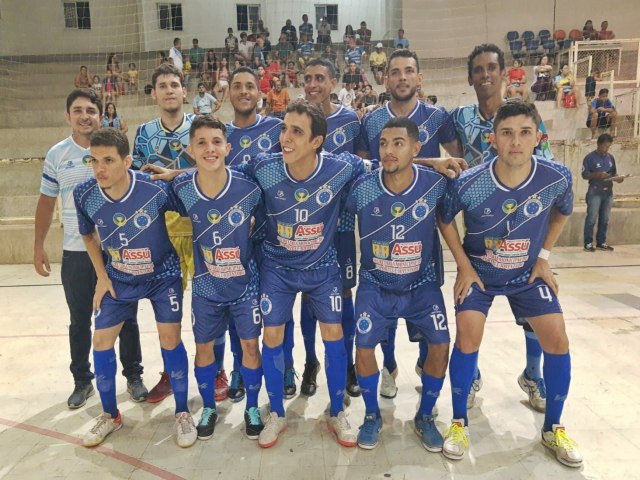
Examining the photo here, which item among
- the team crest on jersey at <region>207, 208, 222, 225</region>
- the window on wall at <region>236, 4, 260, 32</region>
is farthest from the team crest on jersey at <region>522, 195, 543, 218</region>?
the window on wall at <region>236, 4, 260, 32</region>

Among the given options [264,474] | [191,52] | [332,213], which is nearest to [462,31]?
[191,52]

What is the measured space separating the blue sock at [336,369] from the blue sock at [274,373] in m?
0.27

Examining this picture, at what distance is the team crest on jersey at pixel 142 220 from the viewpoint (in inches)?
106

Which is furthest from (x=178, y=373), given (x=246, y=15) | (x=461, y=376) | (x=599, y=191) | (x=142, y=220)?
(x=246, y=15)

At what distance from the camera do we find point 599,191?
7742 mm

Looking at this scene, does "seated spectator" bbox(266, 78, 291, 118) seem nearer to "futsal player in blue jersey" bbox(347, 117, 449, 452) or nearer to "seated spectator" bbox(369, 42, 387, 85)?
"seated spectator" bbox(369, 42, 387, 85)

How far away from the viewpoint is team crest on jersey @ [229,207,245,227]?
264 cm

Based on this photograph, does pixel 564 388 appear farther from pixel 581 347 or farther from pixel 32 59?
pixel 32 59

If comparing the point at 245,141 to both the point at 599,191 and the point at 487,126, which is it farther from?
the point at 599,191

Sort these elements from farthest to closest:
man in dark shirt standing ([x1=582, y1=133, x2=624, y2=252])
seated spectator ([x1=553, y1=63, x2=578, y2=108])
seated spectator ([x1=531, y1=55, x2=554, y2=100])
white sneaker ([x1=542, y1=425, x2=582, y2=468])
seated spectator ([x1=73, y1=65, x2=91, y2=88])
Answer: seated spectator ([x1=73, y1=65, x2=91, y2=88]), seated spectator ([x1=531, y1=55, x2=554, y2=100]), seated spectator ([x1=553, y1=63, x2=578, y2=108]), man in dark shirt standing ([x1=582, y1=133, x2=624, y2=252]), white sneaker ([x1=542, y1=425, x2=582, y2=468])

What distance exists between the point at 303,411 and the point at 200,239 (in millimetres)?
1293

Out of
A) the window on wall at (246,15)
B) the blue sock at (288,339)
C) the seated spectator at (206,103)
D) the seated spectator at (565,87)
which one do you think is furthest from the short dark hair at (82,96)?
the window on wall at (246,15)

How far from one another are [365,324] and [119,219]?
1.52 m

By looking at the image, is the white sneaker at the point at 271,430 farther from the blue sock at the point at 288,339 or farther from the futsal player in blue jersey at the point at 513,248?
the futsal player in blue jersey at the point at 513,248
